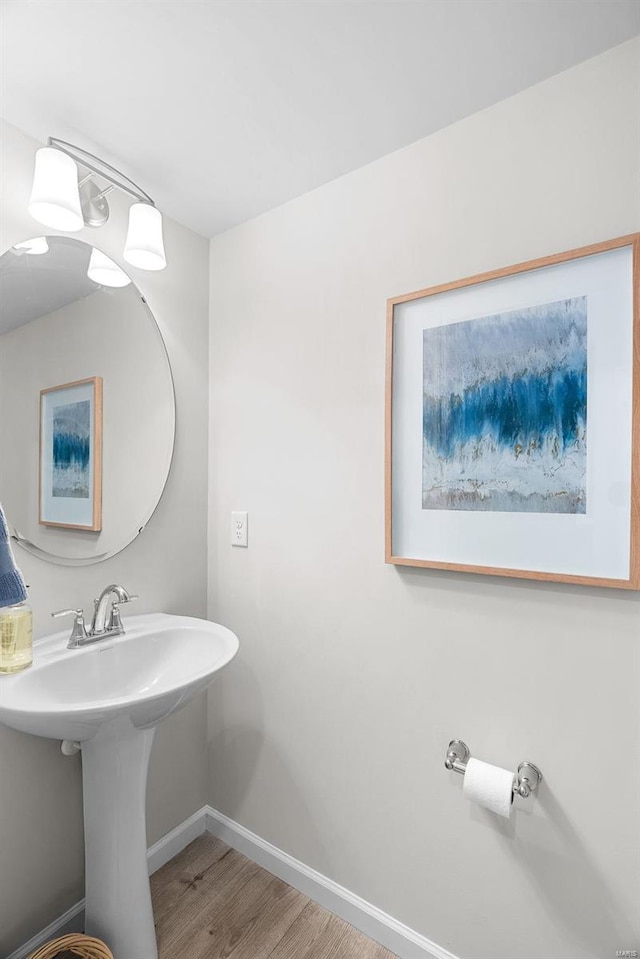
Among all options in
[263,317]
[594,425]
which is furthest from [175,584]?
[594,425]

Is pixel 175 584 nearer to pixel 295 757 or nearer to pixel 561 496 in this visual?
pixel 295 757

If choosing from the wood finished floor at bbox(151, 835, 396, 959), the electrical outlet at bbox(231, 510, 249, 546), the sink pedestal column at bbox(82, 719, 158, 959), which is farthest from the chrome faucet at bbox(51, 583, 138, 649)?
the wood finished floor at bbox(151, 835, 396, 959)

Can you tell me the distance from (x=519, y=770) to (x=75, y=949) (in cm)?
118

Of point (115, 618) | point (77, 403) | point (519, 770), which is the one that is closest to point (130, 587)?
point (115, 618)

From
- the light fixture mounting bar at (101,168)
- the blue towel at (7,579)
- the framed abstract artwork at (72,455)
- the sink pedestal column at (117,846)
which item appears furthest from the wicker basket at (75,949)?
the light fixture mounting bar at (101,168)

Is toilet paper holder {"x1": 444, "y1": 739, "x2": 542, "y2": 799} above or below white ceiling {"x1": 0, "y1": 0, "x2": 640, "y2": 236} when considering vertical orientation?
below

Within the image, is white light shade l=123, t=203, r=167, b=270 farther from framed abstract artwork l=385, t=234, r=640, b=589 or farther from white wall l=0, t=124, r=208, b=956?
framed abstract artwork l=385, t=234, r=640, b=589

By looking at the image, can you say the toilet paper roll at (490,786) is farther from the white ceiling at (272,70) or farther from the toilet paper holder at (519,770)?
the white ceiling at (272,70)

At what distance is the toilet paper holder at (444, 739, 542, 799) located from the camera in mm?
1130

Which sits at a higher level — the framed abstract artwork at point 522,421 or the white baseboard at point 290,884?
the framed abstract artwork at point 522,421

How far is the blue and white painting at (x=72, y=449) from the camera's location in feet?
4.64

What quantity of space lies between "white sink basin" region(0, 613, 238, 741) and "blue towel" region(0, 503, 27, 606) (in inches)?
8.8

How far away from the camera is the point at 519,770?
3.81 feet

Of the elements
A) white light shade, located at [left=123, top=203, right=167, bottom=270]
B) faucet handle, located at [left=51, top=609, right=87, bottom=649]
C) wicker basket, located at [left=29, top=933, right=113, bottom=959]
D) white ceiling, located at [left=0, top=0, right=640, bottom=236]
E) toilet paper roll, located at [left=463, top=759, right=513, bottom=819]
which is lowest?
wicker basket, located at [left=29, top=933, right=113, bottom=959]
